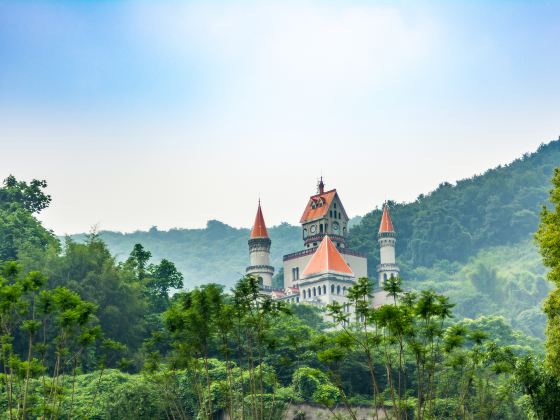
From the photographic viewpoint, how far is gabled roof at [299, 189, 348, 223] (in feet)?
266

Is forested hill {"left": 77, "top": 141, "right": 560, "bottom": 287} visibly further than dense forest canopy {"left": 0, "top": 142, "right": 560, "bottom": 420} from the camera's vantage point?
Yes

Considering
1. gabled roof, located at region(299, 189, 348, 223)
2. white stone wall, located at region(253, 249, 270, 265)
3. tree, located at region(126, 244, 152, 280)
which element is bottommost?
tree, located at region(126, 244, 152, 280)

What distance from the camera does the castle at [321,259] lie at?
7244cm

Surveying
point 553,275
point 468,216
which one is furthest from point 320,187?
point 553,275

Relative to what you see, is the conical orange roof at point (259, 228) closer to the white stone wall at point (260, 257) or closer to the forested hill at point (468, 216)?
the white stone wall at point (260, 257)

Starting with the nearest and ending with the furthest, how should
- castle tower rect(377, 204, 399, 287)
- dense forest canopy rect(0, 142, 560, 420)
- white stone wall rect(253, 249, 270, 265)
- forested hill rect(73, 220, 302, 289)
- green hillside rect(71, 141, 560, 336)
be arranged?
dense forest canopy rect(0, 142, 560, 420)
white stone wall rect(253, 249, 270, 265)
castle tower rect(377, 204, 399, 287)
green hillside rect(71, 141, 560, 336)
forested hill rect(73, 220, 302, 289)

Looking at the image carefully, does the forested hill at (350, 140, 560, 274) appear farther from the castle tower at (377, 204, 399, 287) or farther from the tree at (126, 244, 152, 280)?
the tree at (126, 244, 152, 280)

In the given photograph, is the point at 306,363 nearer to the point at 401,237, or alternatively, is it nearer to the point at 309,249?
the point at 309,249

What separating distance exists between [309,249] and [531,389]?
5138 cm

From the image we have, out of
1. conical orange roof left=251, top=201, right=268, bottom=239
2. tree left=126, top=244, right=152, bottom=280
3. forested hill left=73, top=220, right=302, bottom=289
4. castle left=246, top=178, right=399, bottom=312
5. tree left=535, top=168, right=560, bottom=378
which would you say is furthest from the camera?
forested hill left=73, top=220, right=302, bottom=289

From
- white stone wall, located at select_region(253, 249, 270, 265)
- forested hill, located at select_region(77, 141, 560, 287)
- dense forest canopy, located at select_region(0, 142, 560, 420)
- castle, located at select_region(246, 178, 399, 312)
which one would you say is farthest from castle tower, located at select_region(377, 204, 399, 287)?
white stone wall, located at select_region(253, 249, 270, 265)

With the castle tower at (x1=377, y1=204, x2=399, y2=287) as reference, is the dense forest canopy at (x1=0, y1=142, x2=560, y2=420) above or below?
below

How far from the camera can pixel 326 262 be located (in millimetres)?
72625

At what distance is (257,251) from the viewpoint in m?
77.8
